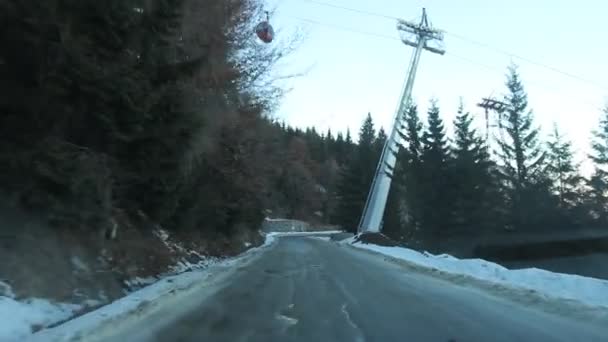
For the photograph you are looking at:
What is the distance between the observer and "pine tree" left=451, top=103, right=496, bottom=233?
46.2 m

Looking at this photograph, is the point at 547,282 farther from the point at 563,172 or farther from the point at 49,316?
the point at 563,172

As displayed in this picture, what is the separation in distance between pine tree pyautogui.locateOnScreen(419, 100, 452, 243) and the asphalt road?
36.7 meters

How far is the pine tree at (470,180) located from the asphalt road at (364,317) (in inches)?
1341

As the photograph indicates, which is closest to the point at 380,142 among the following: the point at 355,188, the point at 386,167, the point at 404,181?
the point at 355,188

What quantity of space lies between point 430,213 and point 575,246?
19.7 m

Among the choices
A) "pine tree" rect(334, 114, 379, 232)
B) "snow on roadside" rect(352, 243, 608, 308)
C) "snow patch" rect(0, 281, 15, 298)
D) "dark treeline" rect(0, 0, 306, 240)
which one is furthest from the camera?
"pine tree" rect(334, 114, 379, 232)

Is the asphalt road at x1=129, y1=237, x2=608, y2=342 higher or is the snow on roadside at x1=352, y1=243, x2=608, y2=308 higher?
the snow on roadside at x1=352, y1=243, x2=608, y2=308

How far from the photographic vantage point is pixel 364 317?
884 cm

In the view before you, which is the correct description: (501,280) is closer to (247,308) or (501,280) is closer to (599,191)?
(247,308)

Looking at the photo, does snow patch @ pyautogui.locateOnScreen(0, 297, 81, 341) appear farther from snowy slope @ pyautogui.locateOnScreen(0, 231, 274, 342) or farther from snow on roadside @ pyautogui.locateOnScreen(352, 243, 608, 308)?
snow on roadside @ pyautogui.locateOnScreen(352, 243, 608, 308)

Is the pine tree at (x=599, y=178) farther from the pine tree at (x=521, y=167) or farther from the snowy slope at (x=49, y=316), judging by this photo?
the snowy slope at (x=49, y=316)

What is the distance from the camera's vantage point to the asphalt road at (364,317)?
24.2 feet

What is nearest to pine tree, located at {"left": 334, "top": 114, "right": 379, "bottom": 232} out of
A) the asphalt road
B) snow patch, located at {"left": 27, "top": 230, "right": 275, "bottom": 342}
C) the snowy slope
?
the asphalt road

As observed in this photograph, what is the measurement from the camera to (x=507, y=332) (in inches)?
304
